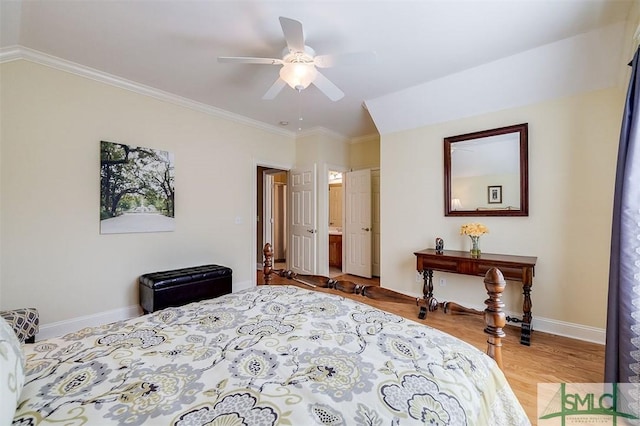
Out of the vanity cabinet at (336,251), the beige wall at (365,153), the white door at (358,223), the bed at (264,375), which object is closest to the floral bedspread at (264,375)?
the bed at (264,375)

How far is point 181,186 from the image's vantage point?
11.7 ft

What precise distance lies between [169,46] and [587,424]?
409cm

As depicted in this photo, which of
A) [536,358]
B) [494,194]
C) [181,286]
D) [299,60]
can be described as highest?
[299,60]

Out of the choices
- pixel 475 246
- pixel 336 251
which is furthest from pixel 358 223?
pixel 475 246

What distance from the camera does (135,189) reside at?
3152mm

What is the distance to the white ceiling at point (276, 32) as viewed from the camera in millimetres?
1988

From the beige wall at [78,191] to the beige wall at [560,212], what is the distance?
320 cm

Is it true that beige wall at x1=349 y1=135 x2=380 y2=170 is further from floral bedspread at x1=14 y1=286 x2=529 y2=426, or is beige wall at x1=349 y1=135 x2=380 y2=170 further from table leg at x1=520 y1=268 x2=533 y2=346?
floral bedspread at x1=14 y1=286 x2=529 y2=426

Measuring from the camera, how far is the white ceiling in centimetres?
199

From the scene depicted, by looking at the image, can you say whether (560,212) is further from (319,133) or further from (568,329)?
(319,133)

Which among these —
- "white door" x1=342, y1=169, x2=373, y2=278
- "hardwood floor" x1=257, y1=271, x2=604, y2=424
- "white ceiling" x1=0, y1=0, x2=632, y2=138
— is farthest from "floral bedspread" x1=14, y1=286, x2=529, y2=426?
"white door" x1=342, y1=169, x2=373, y2=278

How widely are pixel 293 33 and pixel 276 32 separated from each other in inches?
19.4

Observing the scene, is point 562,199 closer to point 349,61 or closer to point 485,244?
point 485,244

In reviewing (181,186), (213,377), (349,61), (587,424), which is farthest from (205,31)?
(587,424)
